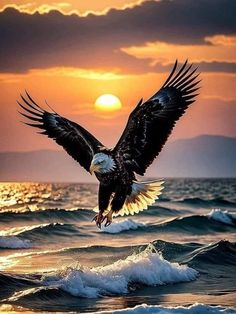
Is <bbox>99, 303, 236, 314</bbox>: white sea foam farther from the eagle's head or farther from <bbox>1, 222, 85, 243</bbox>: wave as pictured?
<bbox>1, 222, 85, 243</bbox>: wave

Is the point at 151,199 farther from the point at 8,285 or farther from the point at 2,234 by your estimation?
the point at 2,234

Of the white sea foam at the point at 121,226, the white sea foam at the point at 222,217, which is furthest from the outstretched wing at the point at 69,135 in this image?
the white sea foam at the point at 222,217

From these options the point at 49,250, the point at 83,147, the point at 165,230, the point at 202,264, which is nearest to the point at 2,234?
the point at 49,250

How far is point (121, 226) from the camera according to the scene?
31734 mm

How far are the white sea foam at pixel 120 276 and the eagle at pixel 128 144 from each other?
192 cm

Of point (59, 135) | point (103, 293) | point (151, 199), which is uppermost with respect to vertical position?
point (59, 135)

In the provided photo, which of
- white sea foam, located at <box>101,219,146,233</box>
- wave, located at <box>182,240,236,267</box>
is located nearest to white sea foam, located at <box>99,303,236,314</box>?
wave, located at <box>182,240,236,267</box>

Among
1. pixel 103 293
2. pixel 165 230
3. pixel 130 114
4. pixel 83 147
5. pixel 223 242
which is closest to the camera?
pixel 130 114

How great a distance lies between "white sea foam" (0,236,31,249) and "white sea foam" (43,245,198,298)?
620cm

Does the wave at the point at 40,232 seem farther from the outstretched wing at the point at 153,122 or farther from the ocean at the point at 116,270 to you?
the outstretched wing at the point at 153,122

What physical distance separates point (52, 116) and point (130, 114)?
7.07ft

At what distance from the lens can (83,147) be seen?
15492 millimetres

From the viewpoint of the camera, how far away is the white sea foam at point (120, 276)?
16734 millimetres

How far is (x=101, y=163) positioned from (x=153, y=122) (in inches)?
55.3
